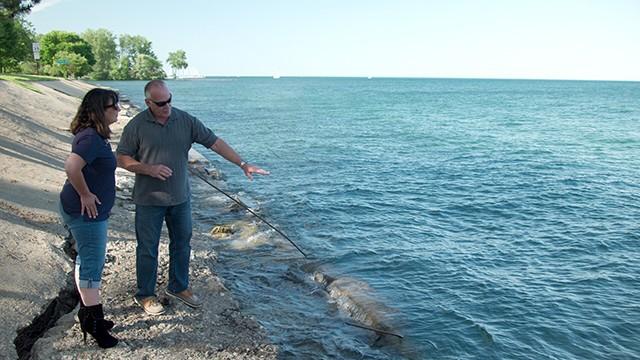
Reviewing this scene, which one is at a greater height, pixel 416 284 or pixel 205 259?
pixel 205 259

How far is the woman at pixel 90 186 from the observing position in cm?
436

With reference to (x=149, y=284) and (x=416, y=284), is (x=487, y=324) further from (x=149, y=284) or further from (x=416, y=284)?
(x=149, y=284)

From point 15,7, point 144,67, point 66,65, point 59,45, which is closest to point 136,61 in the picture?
point 144,67

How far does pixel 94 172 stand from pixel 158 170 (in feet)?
2.23

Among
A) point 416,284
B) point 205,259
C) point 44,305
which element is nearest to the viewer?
point 44,305

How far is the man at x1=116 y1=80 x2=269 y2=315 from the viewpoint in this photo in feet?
16.8

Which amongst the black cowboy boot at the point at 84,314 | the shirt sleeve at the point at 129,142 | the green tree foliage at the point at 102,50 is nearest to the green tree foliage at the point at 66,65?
the green tree foliage at the point at 102,50

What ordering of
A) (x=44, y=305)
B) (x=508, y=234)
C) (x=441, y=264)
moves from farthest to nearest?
(x=508, y=234), (x=441, y=264), (x=44, y=305)

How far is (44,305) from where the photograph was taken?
5676mm

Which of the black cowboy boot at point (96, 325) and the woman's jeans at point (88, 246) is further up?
the woman's jeans at point (88, 246)

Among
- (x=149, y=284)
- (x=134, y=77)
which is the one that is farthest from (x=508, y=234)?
(x=134, y=77)

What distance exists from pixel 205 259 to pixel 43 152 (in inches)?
347

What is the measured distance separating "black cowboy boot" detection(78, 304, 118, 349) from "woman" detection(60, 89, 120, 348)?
10mm

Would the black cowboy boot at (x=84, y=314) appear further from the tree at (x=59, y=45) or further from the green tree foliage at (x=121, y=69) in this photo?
the green tree foliage at (x=121, y=69)
